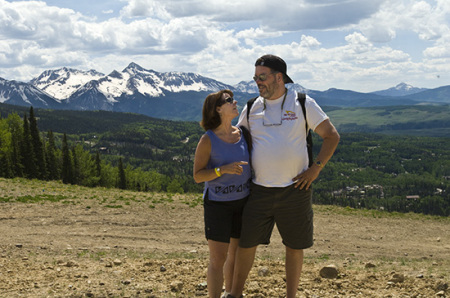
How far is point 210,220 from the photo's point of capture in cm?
609

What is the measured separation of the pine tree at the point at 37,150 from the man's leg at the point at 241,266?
5475cm

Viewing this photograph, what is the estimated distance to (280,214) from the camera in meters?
6.18

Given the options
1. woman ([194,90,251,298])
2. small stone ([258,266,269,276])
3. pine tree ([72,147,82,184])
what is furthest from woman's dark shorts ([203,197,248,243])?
pine tree ([72,147,82,184])

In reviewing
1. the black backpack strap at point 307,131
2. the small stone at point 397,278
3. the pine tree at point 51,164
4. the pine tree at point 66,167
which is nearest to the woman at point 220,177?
the black backpack strap at point 307,131

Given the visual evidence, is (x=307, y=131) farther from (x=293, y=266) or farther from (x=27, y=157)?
(x=27, y=157)

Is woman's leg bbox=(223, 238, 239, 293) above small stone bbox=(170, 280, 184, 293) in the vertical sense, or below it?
above

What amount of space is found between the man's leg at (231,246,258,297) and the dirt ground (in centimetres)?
100

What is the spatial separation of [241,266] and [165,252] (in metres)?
7.32

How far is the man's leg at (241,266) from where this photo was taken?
6363 mm

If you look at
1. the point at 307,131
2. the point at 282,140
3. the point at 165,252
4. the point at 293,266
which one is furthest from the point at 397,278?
the point at 165,252

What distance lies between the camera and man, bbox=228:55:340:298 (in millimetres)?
5988

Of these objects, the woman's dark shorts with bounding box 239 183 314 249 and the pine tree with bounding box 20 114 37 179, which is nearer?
the woman's dark shorts with bounding box 239 183 314 249

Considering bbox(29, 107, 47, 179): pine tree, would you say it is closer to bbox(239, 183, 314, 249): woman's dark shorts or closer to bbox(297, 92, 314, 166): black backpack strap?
bbox(239, 183, 314, 249): woman's dark shorts

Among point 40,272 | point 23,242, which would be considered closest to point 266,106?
point 40,272
